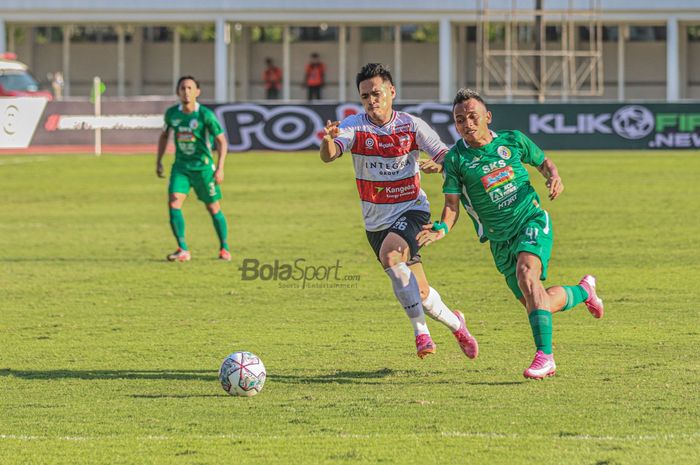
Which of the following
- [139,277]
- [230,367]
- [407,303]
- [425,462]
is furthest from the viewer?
[139,277]

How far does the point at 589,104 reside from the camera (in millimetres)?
32406

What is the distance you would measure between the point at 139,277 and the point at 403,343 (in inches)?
193

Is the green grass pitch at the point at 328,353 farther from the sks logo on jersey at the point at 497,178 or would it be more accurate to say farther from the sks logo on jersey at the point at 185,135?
the sks logo on jersey at the point at 185,135

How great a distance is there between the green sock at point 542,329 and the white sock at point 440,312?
751mm

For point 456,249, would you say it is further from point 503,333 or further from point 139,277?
point 503,333

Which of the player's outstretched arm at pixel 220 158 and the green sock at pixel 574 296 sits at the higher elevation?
the player's outstretched arm at pixel 220 158

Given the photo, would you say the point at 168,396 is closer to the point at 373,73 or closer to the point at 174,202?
the point at 373,73

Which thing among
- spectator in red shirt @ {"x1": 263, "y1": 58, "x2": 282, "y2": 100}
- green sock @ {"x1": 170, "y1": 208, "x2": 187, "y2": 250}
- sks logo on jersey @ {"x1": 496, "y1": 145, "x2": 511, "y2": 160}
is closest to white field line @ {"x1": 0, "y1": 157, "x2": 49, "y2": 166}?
spectator in red shirt @ {"x1": 263, "y1": 58, "x2": 282, "y2": 100}

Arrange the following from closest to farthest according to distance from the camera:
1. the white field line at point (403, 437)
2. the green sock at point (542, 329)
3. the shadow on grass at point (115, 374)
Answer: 1. the white field line at point (403, 437)
2. the green sock at point (542, 329)
3. the shadow on grass at point (115, 374)

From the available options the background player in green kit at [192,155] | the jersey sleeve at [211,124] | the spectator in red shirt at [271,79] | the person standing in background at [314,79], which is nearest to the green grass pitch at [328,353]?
the background player in green kit at [192,155]

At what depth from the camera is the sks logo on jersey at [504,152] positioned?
8234 millimetres

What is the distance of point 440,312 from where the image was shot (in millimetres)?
8680

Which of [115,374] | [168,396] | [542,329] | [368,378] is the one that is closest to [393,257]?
[368,378]

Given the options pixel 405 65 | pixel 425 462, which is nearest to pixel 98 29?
pixel 405 65
